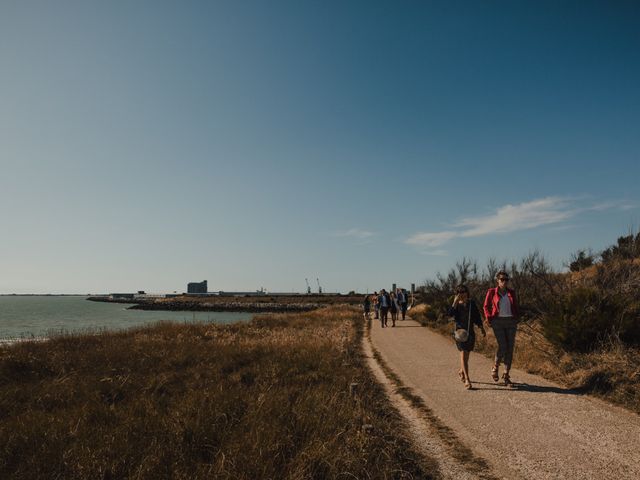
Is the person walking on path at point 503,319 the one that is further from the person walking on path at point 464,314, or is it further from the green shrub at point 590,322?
the green shrub at point 590,322

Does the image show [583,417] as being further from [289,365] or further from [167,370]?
[167,370]

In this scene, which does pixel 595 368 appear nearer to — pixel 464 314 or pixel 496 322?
pixel 496 322

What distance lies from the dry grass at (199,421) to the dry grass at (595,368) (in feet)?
12.0

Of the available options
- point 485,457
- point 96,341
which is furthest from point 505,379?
point 96,341

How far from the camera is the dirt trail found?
411 centimetres

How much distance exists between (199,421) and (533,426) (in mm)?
4550

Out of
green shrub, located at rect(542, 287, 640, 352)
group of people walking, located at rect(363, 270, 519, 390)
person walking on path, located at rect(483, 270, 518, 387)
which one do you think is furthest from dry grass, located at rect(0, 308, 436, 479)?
green shrub, located at rect(542, 287, 640, 352)

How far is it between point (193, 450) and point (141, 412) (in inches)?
83.0

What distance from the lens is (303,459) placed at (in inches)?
159

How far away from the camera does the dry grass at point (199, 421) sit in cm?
397

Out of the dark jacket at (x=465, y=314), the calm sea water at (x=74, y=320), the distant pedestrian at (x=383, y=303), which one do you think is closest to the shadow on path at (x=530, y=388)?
the dark jacket at (x=465, y=314)

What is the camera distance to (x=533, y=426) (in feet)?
17.4

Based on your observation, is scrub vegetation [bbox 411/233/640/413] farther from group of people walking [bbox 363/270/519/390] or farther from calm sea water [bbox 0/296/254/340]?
calm sea water [bbox 0/296/254/340]

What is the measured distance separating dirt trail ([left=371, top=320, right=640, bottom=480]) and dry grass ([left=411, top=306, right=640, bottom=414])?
1.01 ft
